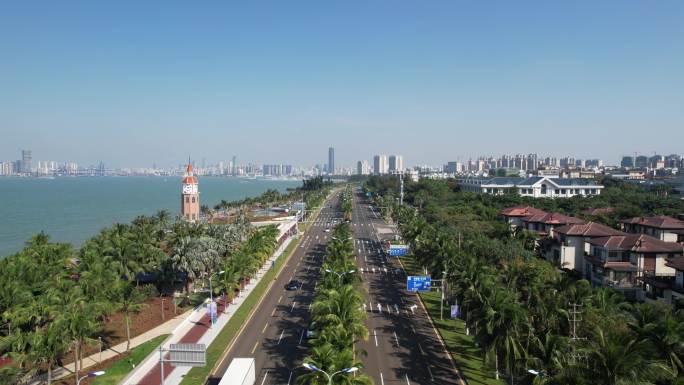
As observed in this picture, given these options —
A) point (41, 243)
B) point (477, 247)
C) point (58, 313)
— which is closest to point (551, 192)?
point (477, 247)

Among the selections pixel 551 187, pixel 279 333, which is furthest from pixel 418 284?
pixel 551 187

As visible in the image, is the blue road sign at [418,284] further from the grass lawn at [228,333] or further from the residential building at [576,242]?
the residential building at [576,242]

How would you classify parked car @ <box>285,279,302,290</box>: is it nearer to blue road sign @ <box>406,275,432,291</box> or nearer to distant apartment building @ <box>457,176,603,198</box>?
blue road sign @ <box>406,275,432,291</box>

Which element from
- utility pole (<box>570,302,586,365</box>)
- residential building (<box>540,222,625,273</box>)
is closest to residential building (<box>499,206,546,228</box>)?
residential building (<box>540,222,625,273</box>)

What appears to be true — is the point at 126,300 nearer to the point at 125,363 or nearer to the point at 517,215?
the point at 125,363

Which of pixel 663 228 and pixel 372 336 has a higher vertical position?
pixel 663 228

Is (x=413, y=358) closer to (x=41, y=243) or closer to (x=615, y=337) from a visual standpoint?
(x=615, y=337)

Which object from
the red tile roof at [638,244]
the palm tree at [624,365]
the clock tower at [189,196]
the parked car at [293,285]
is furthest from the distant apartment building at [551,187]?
the palm tree at [624,365]
